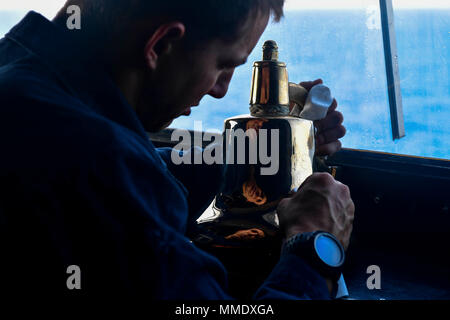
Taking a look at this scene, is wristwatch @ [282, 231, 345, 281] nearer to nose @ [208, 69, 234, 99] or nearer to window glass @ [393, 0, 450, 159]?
nose @ [208, 69, 234, 99]

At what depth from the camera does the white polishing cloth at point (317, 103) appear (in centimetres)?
103

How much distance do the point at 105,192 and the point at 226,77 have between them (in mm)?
397

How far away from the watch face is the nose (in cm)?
31

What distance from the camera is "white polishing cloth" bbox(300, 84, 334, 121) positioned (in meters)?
1.03

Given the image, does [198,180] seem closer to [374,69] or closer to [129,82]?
[129,82]

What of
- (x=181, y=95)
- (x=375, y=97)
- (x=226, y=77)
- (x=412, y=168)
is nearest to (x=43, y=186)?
(x=181, y=95)

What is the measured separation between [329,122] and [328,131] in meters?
0.02

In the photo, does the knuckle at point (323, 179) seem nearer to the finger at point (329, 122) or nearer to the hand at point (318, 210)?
the hand at point (318, 210)

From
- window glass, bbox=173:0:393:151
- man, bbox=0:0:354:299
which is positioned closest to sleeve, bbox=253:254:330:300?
man, bbox=0:0:354:299

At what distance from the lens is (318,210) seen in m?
0.78

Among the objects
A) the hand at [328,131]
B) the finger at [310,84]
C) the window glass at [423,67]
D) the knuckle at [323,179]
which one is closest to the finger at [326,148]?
the hand at [328,131]

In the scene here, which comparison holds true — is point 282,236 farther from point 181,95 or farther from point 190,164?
point 190,164

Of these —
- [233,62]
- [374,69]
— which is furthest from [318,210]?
[374,69]
